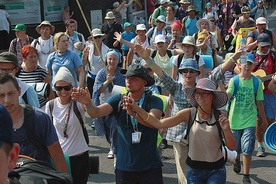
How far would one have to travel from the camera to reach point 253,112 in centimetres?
794

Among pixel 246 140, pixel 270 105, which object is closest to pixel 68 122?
pixel 246 140

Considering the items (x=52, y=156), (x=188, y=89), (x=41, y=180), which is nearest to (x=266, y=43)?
(x=188, y=89)

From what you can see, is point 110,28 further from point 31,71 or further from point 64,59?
point 31,71

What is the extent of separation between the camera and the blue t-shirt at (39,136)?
4.46m

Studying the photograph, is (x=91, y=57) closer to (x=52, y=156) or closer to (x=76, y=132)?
(x=76, y=132)

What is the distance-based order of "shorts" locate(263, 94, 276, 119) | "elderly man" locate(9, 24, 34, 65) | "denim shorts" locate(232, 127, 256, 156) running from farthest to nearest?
1. "elderly man" locate(9, 24, 34, 65)
2. "shorts" locate(263, 94, 276, 119)
3. "denim shorts" locate(232, 127, 256, 156)

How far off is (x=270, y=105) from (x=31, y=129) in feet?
17.6

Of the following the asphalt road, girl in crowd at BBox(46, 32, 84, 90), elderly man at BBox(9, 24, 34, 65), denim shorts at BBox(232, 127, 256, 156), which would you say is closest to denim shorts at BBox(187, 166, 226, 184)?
denim shorts at BBox(232, 127, 256, 156)

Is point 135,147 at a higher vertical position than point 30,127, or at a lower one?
lower

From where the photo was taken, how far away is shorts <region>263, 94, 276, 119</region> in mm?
9109

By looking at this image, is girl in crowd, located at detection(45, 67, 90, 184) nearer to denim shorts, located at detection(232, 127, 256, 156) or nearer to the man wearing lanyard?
the man wearing lanyard

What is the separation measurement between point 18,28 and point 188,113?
630 cm

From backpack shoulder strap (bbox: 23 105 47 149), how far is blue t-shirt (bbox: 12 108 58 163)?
0.05ft

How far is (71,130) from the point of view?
6230 mm
